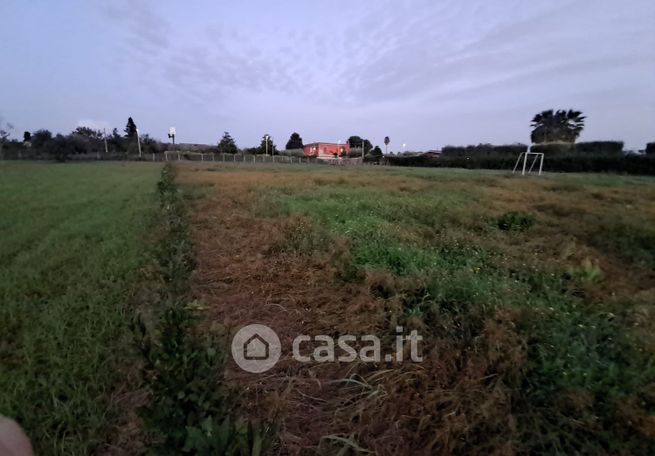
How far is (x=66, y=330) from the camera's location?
7.85ft

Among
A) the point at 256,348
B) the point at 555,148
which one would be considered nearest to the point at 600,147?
the point at 555,148

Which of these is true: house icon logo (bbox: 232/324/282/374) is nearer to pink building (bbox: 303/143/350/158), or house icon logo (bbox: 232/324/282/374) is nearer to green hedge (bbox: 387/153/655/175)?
green hedge (bbox: 387/153/655/175)

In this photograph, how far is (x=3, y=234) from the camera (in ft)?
16.1

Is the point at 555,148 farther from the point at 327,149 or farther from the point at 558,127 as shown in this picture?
the point at 327,149

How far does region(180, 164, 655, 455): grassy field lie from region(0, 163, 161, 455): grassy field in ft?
2.13

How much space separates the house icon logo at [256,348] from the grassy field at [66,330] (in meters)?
0.63

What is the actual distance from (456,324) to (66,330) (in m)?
2.61

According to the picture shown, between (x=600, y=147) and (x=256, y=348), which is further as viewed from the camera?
(x=600, y=147)

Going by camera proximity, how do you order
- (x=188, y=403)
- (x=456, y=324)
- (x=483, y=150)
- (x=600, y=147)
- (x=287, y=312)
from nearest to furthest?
(x=188, y=403)
(x=456, y=324)
(x=287, y=312)
(x=600, y=147)
(x=483, y=150)

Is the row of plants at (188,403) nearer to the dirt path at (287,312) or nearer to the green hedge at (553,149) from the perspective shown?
the dirt path at (287,312)

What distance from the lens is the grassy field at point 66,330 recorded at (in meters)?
1.69

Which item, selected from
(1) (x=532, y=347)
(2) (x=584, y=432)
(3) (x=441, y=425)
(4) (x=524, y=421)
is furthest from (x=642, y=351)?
(3) (x=441, y=425)

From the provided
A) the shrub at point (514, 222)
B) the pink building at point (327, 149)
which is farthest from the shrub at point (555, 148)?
the pink building at point (327, 149)

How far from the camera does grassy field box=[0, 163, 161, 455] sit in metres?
1.69
